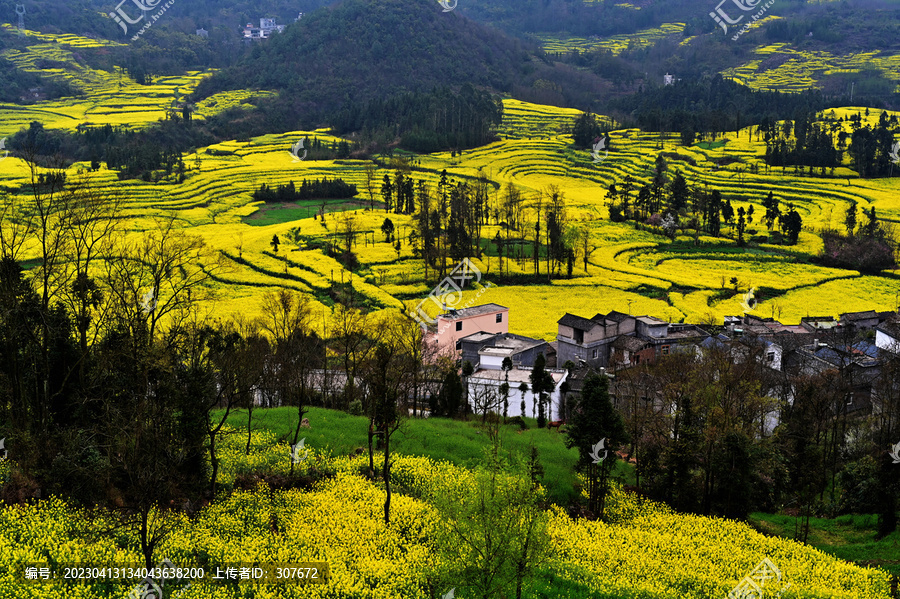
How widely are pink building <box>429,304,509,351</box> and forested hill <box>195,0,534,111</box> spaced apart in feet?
372

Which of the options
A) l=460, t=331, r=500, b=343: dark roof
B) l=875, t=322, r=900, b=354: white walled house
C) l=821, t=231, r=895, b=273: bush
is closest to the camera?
l=875, t=322, r=900, b=354: white walled house

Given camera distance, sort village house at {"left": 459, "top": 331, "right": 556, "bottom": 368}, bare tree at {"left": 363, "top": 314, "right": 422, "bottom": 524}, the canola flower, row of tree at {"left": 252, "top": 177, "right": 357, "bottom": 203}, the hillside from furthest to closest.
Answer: the hillside, row of tree at {"left": 252, "top": 177, "right": 357, "bottom": 203}, village house at {"left": 459, "top": 331, "right": 556, "bottom": 368}, bare tree at {"left": 363, "top": 314, "right": 422, "bottom": 524}, the canola flower

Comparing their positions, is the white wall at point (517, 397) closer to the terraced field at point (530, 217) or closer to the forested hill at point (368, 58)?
the terraced field at point (530, 217)

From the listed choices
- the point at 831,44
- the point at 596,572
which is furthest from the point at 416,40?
the point at 596,572

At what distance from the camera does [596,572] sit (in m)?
19.8

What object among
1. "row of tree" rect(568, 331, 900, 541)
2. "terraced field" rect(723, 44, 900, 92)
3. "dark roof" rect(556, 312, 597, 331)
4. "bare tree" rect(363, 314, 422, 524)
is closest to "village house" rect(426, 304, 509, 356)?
"dark roof" rect(556, 312, 597, 331)

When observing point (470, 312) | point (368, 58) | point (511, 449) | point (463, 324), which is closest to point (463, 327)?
point (463, 324)

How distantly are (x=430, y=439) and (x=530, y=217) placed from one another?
5956 centimetres

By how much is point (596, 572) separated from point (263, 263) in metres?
49.7

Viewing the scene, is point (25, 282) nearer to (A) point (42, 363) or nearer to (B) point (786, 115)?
(A) point (42, 363)

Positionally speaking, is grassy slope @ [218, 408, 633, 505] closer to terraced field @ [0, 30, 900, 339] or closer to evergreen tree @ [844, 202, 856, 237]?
terraced field @ [0, 30, 900, 339]

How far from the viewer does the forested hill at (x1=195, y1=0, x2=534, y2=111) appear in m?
159

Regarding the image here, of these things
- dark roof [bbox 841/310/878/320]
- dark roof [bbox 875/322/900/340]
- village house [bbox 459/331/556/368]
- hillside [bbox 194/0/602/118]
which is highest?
hillside [bbox 194/0/602/118]

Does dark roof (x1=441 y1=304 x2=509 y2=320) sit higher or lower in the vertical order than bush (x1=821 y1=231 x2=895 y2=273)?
lower
